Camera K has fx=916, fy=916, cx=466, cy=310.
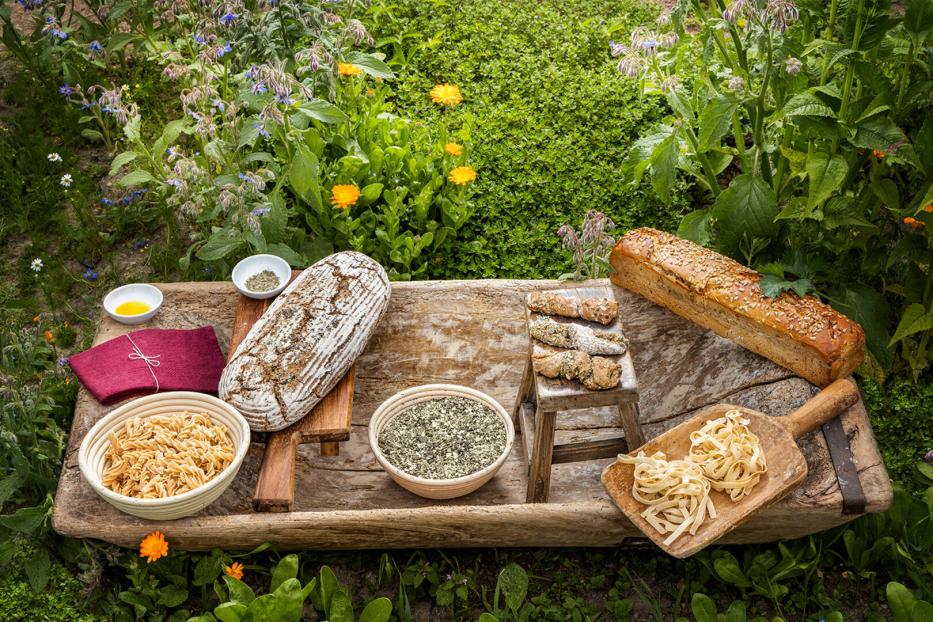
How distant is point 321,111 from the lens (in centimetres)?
466

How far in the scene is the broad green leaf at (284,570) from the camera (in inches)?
143

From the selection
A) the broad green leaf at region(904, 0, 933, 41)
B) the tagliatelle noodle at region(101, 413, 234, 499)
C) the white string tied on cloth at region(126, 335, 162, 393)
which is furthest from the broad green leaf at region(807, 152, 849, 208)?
the white string tied on cloth at region(126, 335, 162, 393)

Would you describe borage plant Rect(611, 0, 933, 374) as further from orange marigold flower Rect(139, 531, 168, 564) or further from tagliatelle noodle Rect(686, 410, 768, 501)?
orange marigold flower Rect(139, 531, 168, 564)

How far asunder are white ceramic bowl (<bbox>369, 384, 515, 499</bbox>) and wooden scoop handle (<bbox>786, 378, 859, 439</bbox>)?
46.0 inches

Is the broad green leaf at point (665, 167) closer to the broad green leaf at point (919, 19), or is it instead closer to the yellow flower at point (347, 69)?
the broad green leaf at point (919, 19)

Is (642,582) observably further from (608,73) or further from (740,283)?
(608,73)

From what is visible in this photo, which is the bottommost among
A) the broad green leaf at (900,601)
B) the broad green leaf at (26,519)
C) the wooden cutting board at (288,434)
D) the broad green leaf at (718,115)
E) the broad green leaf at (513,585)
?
the broad green leaf at (513,585)

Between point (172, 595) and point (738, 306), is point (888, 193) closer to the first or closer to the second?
point (738, 306)

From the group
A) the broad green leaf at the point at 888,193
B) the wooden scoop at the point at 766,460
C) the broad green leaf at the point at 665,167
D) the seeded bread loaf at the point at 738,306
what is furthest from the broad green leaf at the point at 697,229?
the wooden scoop at the point at 766,460

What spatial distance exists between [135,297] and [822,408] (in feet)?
10.4

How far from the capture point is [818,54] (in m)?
5.19

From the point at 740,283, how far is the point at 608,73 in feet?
9.61

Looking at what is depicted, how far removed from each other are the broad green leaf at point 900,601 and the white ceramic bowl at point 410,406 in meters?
1.61

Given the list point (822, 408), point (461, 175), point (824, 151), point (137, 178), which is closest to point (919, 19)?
point (824, 151)
